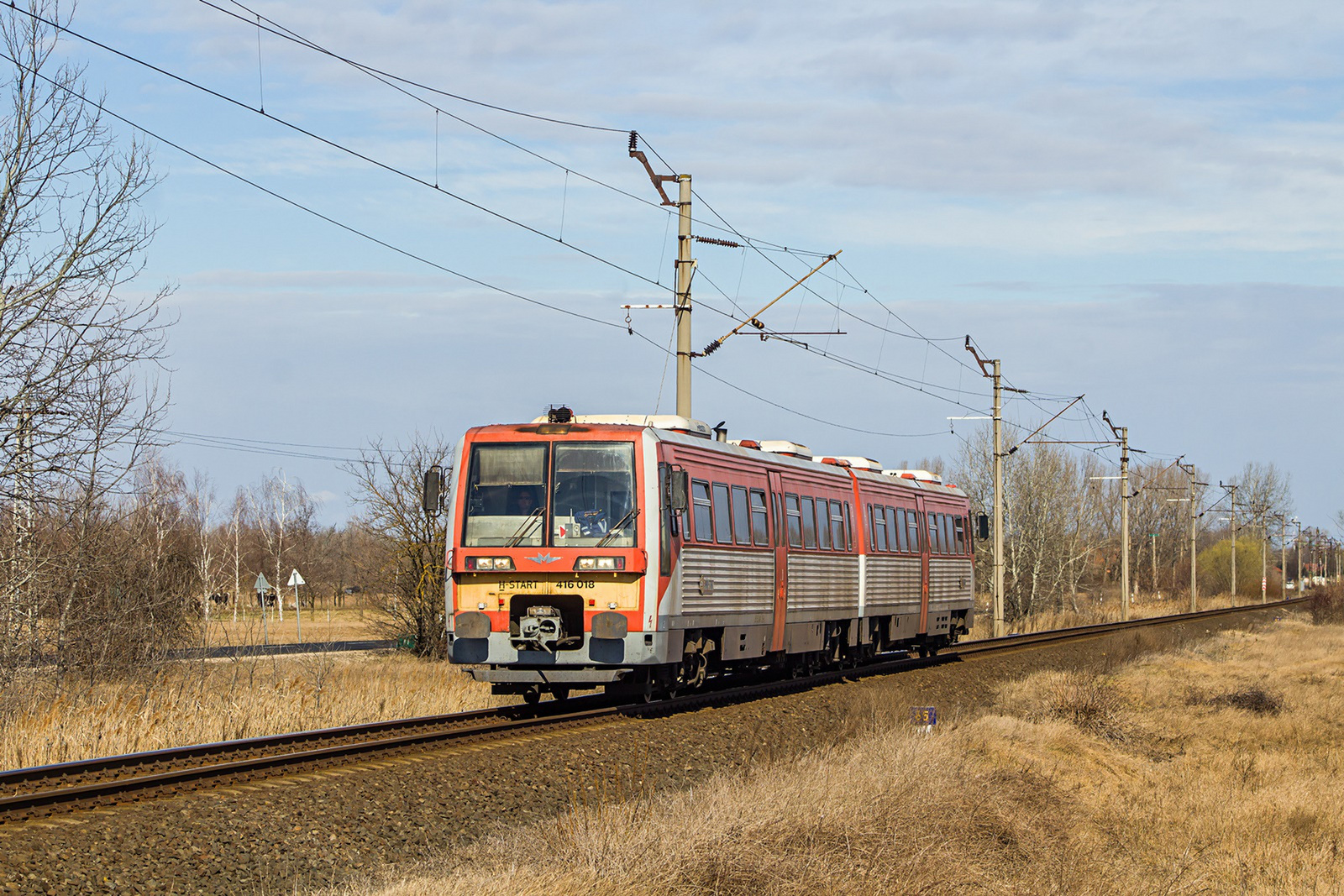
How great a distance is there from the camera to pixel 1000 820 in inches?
490

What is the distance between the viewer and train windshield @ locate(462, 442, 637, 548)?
16719mm

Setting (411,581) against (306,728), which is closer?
(306,728)

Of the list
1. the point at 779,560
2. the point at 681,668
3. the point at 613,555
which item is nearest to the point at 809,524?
the point at 779,560

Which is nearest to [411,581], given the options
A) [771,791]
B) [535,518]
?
[535,518]

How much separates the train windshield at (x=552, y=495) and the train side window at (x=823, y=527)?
22.6ft

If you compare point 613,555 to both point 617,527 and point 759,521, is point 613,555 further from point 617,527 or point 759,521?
point 759,521

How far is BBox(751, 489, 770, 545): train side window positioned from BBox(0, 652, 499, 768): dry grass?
4254 mm

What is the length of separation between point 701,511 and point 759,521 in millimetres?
2243

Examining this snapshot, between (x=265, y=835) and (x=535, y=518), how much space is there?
7.52 m

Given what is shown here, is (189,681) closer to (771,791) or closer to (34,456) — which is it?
(34,456)

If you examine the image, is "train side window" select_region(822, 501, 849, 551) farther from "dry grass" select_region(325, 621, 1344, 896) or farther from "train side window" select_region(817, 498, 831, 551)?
"dry grass" select_region(325, 621, 1344, 896)

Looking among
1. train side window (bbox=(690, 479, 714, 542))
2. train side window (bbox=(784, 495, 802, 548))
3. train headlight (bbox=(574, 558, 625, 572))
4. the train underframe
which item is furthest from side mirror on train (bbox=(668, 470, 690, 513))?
train side window (bbox=(784, 495, 802, 548))

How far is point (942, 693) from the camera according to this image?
2214 cm

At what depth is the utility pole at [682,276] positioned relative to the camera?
74.5 ft
